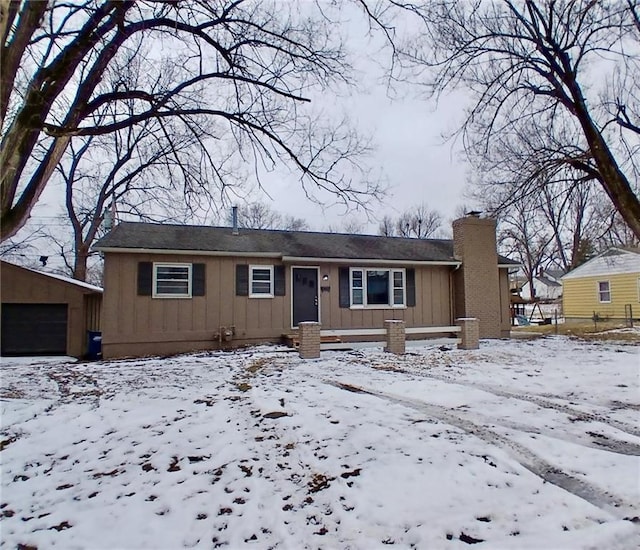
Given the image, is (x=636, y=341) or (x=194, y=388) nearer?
(x=194, y=388)

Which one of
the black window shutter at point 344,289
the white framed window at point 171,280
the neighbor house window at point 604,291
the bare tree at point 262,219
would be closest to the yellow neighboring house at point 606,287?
the neighbor house window at point 604,291

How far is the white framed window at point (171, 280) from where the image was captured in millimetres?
11758

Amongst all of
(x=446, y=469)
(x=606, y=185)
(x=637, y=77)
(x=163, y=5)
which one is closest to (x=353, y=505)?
(x=446, y=469)

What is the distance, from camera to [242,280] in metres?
12.5

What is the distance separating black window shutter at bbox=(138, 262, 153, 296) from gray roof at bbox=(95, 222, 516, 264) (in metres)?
0.52

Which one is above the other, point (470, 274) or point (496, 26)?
point (496, 26)

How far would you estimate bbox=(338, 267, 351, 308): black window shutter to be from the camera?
13.4 m

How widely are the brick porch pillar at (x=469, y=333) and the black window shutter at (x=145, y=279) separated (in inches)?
340

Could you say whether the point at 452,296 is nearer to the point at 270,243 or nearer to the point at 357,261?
the point at 357,261

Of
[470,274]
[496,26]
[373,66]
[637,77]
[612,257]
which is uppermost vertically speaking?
[496,26]

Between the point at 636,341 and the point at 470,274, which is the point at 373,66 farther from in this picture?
the point at 636,341

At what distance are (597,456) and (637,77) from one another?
1148 cm

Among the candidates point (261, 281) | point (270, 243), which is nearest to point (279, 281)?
point (261, 281)

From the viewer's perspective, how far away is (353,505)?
3.09m
